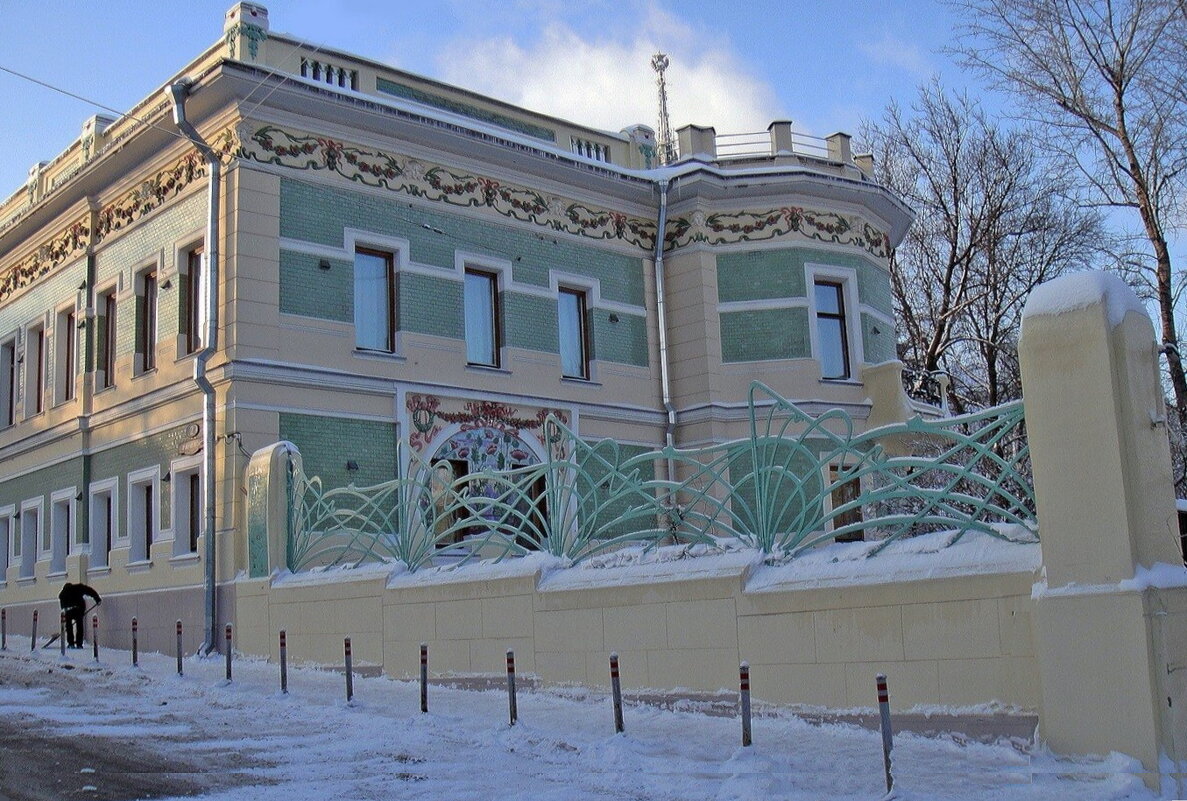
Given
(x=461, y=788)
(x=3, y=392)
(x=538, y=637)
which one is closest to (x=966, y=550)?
(x=461, y=788)

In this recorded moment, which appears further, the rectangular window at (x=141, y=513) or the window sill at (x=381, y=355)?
the rectangular window at (x=141, y=513)

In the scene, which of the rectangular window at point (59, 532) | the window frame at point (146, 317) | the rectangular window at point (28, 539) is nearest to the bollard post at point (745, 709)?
the window frame at point (146, 317)

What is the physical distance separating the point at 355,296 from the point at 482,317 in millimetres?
2782

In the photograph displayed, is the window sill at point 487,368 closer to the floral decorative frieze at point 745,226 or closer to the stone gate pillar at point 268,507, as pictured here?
the stone gate pillar at point 268,507

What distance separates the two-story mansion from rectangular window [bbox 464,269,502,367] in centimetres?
6

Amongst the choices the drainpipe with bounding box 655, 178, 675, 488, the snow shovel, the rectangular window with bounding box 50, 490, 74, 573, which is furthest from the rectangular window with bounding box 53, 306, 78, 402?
the drainpipe with bounding box 655, 178, 675, 488

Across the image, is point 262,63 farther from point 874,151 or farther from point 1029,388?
point 874,151

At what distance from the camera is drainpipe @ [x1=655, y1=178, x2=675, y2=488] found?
2455 cm

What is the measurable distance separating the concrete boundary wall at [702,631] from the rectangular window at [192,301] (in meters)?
6.27

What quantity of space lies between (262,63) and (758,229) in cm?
1043

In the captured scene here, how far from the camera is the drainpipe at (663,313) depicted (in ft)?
80.5

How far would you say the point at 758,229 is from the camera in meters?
25.0

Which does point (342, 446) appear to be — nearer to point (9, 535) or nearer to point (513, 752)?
point (9, 535)

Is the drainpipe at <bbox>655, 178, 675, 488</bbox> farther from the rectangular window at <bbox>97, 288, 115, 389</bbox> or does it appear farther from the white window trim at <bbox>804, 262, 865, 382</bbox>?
the rectangular window at <bbox>97, 288, 115, 389</bbox>
